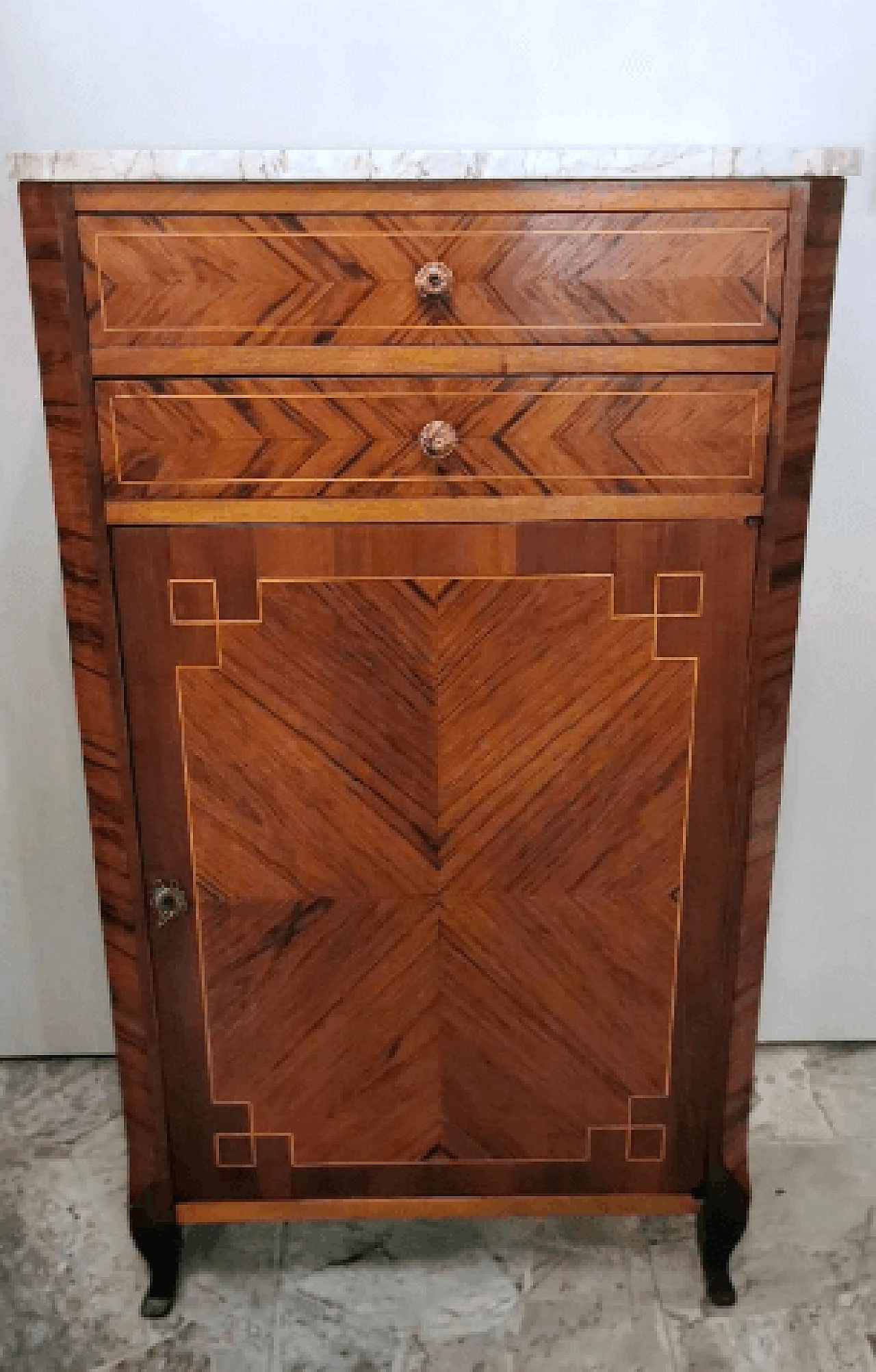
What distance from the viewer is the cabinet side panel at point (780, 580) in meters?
0.91

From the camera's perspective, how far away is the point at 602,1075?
1172 millimetres

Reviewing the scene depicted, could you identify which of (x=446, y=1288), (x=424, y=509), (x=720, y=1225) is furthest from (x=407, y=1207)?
(x=424, y=509)

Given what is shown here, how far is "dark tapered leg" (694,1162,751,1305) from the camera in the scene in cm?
121

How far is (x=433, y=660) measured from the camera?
1.02 m

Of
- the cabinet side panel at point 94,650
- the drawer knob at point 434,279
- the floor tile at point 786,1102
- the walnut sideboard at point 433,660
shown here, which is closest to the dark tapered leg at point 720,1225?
the walnut sideboard at point 433,660

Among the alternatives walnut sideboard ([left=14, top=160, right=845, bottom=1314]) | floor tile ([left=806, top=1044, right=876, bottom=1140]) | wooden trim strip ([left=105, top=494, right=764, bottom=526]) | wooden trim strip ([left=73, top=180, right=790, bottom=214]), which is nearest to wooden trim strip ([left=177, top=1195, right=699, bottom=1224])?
walnut sideboard ([left=14, top=160, right=845, bottom=1314])

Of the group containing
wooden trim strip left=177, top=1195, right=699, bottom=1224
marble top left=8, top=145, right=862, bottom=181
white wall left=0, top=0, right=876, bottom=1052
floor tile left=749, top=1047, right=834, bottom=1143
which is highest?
white wall left=0, top=0, right=876, bottom=1052

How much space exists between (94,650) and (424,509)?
1.03 feet

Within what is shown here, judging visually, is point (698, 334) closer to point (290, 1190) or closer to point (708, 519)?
point (708, 519)

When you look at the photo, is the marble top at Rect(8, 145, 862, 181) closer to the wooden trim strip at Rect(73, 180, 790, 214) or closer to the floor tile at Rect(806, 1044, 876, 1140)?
the wooden trim strip at Rect(73, 180, 790, 214)

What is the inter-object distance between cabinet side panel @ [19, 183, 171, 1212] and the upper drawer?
0.03 meters

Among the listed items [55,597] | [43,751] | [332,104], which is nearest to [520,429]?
[332,104]

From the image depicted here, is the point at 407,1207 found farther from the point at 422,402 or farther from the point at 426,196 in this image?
the point at 426,196

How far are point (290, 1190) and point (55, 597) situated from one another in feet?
2.55
